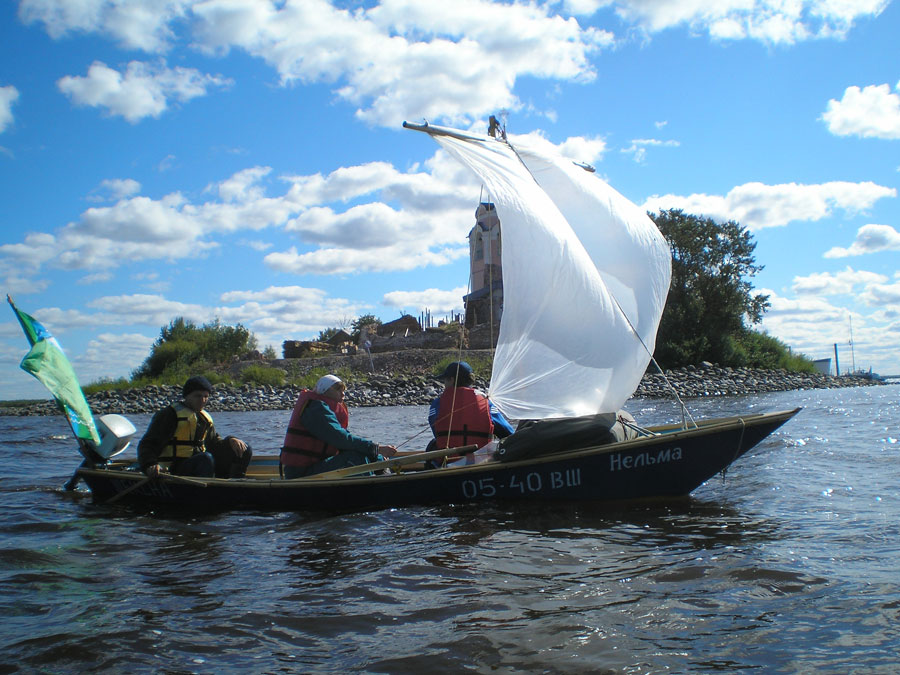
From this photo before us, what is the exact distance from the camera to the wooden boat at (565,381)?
7461 mm

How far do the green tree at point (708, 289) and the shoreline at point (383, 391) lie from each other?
2.51 m

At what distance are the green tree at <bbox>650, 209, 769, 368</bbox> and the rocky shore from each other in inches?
103

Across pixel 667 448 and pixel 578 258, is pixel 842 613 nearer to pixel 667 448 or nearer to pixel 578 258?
pixel 667 448

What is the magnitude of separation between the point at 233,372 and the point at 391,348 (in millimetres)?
10443

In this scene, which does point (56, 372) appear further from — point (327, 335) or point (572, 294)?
point (327, 335)

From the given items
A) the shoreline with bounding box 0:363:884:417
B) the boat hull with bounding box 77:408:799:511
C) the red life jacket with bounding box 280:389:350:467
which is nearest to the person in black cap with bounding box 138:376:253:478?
the boat hull with bounding box 77:408:799:511

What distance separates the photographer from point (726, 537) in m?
6.27

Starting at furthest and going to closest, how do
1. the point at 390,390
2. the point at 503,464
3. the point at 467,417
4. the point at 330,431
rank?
the point at 390,390 → the point at 467,417 → the point at 330,431 → the point at 503,464

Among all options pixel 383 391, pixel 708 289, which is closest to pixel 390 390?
pixel 383 391

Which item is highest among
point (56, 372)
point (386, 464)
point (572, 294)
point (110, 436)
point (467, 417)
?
point (572, 294)

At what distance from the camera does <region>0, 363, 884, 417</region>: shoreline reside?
31.9 m

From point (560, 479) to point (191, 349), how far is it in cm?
4226

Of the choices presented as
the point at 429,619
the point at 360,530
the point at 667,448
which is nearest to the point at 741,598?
the point at 429,619

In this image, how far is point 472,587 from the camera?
5.16 metres
